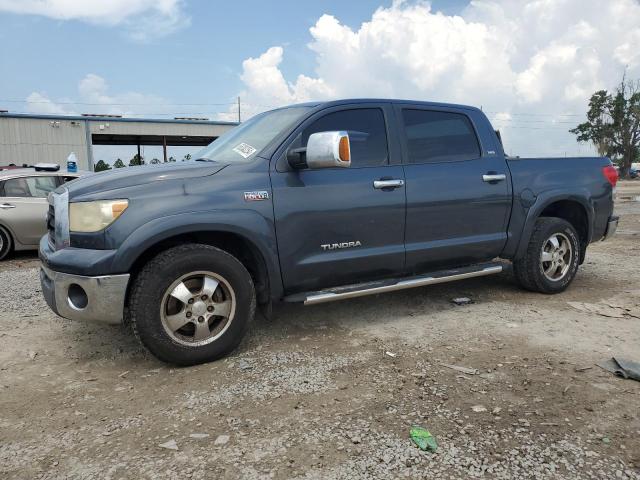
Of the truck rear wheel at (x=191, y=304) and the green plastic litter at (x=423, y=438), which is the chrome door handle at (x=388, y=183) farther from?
the green plastic litter at (x=423, y=438)

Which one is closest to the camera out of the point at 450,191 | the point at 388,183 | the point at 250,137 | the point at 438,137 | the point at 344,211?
the point at 344,211

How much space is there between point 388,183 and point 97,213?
84.2 inches

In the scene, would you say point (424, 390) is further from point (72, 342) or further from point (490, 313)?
point (72, 342)

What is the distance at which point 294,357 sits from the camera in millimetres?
3607

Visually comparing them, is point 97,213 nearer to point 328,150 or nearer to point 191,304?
point 191,304

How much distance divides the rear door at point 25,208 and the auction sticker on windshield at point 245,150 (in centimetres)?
528

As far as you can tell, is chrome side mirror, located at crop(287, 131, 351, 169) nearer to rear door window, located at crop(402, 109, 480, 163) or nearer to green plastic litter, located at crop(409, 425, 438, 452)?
rear door window, located at crop(402, 109, 480, 163)

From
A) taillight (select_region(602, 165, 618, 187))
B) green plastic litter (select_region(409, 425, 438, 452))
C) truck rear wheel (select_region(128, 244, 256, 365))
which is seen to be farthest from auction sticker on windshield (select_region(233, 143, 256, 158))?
taillight (select_region(602, 165, 618, 187))

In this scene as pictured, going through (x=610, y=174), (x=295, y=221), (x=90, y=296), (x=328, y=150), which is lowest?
(x=90, y=296)

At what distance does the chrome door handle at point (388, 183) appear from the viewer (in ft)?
13.1

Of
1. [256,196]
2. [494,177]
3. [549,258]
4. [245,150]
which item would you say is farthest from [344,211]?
[549,258]

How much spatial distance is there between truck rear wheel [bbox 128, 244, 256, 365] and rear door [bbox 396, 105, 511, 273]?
1.53 m

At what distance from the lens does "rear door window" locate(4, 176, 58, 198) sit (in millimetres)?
8055

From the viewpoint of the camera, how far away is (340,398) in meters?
2.95
